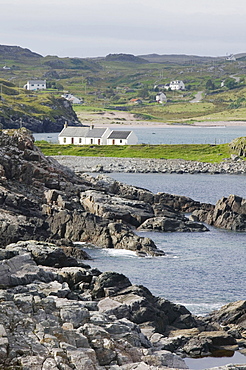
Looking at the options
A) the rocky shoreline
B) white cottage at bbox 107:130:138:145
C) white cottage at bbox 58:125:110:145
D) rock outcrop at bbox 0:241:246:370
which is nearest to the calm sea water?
rock outcrop at bbox 0:241:246:370

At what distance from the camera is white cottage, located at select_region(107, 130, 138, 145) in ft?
579

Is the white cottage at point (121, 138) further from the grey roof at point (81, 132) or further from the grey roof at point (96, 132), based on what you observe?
the grey roof at point (81, 132)

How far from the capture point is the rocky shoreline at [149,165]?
135 m

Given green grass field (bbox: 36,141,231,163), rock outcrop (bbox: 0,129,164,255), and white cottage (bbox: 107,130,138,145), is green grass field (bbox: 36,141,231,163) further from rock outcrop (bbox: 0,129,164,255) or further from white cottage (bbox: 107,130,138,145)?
rock outcrop (bbox: 0,129,164,255)

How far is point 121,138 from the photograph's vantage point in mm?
177750

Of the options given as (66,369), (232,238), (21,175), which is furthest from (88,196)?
(66,369)

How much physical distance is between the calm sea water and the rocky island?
6.71 feet

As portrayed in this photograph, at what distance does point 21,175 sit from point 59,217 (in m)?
15.9

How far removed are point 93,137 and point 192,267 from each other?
415 feet

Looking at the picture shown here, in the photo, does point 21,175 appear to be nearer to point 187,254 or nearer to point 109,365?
point 187,254

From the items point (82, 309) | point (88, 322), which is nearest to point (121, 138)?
point (82, 309)

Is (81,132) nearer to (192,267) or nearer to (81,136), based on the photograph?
(81,136)

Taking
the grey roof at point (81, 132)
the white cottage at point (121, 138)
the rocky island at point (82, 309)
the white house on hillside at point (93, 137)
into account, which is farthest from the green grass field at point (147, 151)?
the rocky island at point (82, 309)

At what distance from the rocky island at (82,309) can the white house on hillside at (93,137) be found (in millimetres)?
107680
